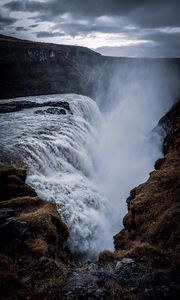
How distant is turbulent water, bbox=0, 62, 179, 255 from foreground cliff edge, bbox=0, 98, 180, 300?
362 cm

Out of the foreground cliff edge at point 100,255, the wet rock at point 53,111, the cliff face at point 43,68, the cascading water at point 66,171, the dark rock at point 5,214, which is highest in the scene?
the cliff face at point 43,68

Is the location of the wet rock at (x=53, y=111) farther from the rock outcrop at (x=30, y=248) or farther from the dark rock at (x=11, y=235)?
the dark rock at (x=11, y=235)

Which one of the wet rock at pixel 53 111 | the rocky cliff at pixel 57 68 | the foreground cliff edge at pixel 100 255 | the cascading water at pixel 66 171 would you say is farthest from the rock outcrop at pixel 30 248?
the rocky cliff at pixel 57 68

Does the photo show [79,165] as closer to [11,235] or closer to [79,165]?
[79,165]

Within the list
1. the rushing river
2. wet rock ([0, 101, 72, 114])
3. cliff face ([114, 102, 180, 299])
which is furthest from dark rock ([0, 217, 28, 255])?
wet rock ([0, 101, 72, 114])

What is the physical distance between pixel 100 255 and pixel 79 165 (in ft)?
46.9

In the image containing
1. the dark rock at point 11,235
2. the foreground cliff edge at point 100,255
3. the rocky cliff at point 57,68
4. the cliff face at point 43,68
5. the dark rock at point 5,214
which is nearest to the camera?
the foreground cliff edge at point 100,255

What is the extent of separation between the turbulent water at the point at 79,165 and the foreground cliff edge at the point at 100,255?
3.62m

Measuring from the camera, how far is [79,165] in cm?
2480

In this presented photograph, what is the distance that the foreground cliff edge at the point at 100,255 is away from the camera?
26.0 feet

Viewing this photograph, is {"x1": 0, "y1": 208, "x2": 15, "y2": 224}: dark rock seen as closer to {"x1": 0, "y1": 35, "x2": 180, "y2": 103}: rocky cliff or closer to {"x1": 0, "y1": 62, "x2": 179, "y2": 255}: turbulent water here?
{"x1": 0, "y1": 62, "x2": 179, "y2": 255}: turbulent water

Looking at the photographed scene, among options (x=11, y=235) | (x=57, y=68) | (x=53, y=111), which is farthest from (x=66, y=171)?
(x=57, y=68)

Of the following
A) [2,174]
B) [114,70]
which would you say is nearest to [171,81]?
[114,70]

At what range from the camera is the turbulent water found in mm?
17578
